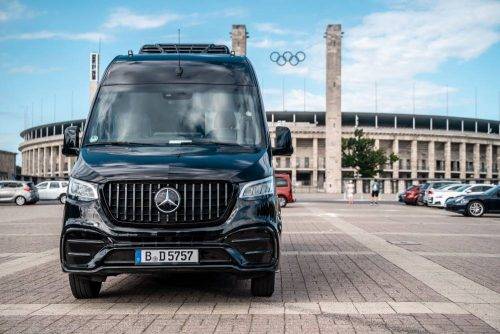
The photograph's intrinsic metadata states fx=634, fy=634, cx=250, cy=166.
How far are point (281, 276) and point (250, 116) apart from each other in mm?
2291

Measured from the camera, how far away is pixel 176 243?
5.60 metres

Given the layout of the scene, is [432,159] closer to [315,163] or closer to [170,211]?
[315,163]

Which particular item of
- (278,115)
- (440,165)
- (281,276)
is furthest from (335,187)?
(281,276)

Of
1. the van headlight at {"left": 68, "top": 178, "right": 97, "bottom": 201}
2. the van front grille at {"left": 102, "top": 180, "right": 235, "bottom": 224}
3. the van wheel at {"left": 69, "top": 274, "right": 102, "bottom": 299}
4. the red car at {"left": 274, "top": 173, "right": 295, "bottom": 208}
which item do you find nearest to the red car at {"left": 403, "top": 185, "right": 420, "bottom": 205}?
the red car at {"left": 274, "top": 173, "right": 295, "bottom": 208}

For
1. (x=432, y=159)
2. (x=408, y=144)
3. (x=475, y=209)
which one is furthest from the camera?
(x=432, y=159)

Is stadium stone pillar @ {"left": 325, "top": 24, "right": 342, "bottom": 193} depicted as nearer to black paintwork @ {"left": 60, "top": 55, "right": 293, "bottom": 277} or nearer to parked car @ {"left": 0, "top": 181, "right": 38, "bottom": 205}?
parked car @ {"left": 0, "top": 181, "right": 38, "bottom": 205}

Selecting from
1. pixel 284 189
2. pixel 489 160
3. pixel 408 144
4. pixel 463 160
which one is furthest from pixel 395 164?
pixel 284 189

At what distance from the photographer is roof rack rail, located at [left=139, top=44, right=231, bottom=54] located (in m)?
7.93

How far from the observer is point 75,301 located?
20.5 feet

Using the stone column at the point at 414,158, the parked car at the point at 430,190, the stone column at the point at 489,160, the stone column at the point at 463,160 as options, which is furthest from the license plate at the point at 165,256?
the stone column at the point at 489,160

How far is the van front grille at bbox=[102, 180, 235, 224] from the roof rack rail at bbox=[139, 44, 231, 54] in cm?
274

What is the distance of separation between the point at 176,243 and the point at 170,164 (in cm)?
72

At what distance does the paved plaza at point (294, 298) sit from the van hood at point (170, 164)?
4.01 feet

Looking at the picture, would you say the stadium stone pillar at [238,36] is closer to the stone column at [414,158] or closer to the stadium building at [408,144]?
the stadium building at [408,144]
